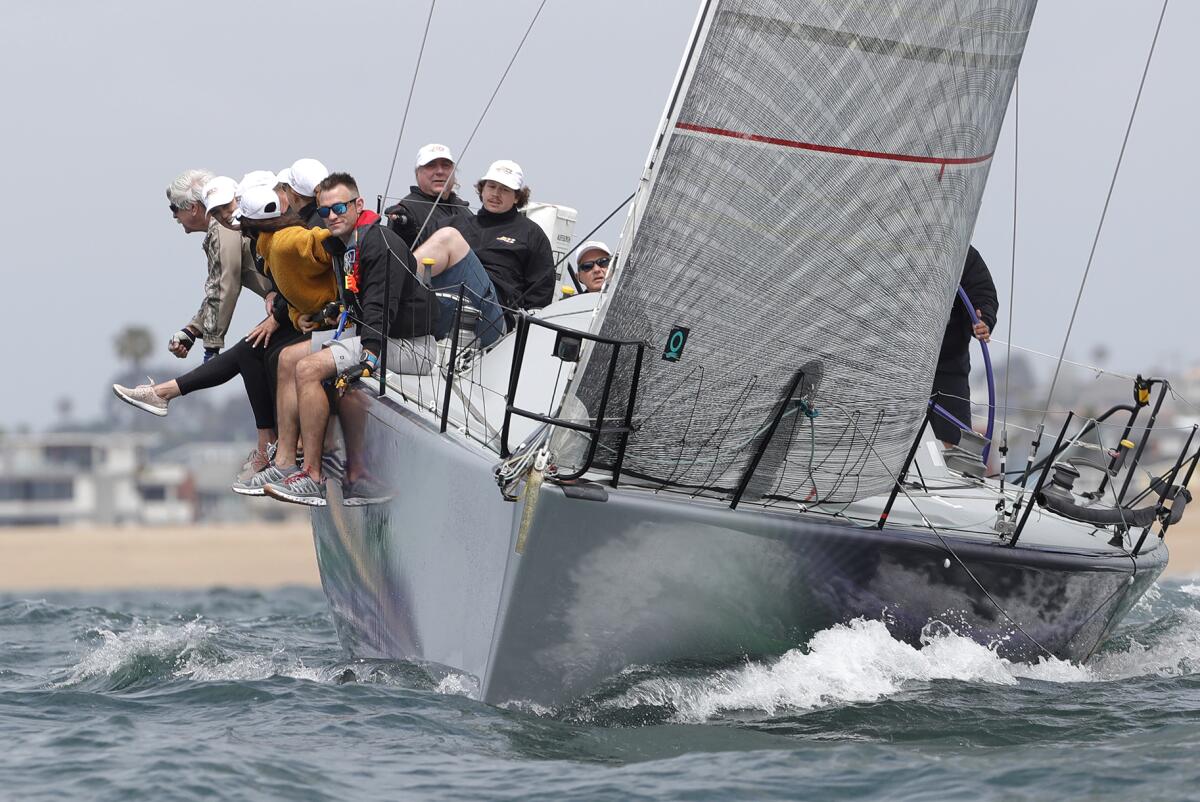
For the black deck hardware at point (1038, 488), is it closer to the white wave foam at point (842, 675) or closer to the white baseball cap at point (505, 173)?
the white wave foam at point (842, 675)

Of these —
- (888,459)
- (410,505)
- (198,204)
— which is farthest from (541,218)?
(888,459)

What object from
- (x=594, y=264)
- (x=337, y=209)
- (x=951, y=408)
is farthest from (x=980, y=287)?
(x=337, y=209)

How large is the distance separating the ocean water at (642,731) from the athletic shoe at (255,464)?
32.2 inches

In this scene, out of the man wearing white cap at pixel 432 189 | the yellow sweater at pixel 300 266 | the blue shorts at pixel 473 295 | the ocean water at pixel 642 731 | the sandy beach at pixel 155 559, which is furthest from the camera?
the sandy beach at pixel 155 559

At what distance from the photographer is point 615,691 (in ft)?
19.2

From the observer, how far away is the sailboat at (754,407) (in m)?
5.50

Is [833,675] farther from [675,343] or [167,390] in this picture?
[167,390]

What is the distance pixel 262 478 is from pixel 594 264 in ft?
7.28

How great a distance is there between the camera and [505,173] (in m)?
7.52

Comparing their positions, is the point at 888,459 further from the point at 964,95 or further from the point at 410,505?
the point at 410,505

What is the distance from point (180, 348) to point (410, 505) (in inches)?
75.9

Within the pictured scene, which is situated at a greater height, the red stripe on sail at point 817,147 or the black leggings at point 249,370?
the red stripe on sail at point 817,147

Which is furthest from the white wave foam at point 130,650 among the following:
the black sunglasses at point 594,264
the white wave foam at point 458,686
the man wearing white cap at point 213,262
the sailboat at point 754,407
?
the black sunglasses at point 594,264

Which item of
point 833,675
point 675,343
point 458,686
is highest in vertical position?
point 675,343
